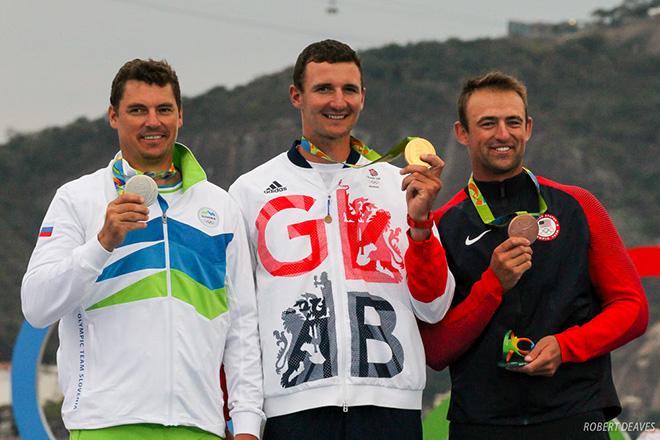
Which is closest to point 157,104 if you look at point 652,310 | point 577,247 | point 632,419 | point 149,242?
point 149,242

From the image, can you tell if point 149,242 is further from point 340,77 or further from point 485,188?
Answer: point 485,188

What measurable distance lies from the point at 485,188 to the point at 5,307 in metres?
38.3

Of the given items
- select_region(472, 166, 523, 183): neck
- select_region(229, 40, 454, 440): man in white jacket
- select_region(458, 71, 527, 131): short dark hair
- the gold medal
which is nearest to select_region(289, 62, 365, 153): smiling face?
select_region(229, 40, 454, 440): man in white jacket

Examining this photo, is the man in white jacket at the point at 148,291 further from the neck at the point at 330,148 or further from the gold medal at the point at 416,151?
the gold medal at the point at 416,151

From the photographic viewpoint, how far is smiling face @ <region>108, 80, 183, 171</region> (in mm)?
4430

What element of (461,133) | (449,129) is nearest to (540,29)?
(449,129)

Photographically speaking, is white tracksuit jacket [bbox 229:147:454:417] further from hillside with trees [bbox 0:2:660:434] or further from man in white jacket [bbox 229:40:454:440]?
hillside with trees [bbox 0:2:660:434]

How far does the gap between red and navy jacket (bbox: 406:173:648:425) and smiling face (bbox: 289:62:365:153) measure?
1.95ft

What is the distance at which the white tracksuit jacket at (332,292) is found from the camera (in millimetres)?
4457

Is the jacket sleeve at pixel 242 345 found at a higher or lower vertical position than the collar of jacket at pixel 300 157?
lower

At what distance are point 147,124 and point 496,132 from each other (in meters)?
1.40

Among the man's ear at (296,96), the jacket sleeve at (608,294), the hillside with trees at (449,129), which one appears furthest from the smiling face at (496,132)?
the hillside with trees at (449,129)

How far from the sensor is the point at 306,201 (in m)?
4.70

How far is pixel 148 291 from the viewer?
4242mm
